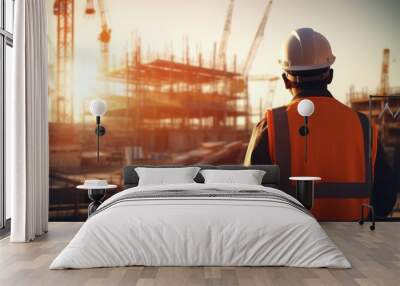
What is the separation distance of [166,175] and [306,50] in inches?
93.0

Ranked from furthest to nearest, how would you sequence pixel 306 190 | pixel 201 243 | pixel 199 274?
1. pixel 306 190
2. pixel 201 243
3. pixel 199 274

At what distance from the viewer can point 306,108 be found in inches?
249

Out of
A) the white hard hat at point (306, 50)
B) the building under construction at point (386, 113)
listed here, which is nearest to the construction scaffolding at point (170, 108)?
the white hard hat at point (306, 50)

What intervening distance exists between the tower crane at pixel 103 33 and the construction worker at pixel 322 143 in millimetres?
2041

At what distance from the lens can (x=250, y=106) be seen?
6.82m

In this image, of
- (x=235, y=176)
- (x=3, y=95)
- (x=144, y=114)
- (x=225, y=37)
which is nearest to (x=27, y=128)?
(x=3, y=95)

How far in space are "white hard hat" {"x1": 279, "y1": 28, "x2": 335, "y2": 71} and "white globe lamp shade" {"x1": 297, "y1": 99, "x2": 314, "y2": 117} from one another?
573 mm

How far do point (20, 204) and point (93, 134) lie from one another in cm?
163

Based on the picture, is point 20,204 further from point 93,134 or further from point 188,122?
point 188,122

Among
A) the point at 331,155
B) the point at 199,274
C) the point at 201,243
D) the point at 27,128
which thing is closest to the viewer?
the point at 199,274

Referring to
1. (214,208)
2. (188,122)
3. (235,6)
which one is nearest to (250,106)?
(188,122)

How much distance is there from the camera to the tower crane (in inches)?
266

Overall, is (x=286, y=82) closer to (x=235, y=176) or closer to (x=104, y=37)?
(x=235, y=176)

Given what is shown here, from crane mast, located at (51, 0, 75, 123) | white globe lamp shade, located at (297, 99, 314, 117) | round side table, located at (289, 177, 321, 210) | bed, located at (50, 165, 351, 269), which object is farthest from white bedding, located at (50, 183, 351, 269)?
crane mast, located at (51, 0, 75, 123)
